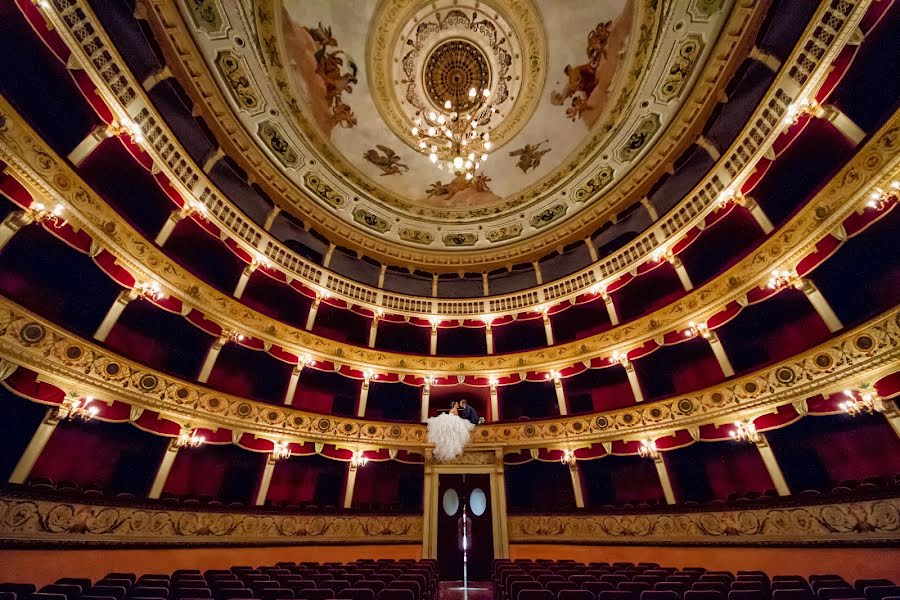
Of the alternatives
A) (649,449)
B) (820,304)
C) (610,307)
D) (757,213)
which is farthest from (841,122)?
(649,449)

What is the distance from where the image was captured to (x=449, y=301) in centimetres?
1788

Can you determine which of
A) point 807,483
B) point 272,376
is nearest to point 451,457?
point 272,376

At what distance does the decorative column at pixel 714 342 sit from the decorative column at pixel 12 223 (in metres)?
18.0

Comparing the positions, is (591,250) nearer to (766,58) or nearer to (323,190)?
(766,58)

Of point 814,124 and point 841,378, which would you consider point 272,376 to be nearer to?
point 841,378

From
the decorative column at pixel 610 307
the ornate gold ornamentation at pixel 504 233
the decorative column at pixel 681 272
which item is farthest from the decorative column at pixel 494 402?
the ornate gold ornamentation at pixel 504 233

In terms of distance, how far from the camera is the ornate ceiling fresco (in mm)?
13344

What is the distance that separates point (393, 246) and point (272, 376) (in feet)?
30.1

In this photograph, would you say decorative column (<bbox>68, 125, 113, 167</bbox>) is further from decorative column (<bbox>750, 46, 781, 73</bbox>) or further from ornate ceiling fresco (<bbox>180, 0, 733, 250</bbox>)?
decorative column (<bbox>750, 46, 781, 73</bbox>)

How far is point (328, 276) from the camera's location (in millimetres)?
15867

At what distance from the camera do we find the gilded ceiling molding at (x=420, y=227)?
1170 cm

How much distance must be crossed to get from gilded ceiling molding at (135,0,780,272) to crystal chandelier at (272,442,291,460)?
10.5 metres

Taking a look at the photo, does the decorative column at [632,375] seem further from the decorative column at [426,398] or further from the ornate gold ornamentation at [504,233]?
the ornate gold ornamentation at [504,233]

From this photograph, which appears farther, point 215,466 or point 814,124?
point 215,466
